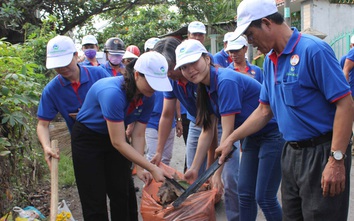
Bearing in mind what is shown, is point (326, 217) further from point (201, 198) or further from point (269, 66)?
point (201, 198)

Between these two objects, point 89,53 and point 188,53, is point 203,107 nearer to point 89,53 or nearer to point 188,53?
point 188,53

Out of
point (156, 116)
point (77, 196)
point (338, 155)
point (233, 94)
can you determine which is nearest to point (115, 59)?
point (156, 116)

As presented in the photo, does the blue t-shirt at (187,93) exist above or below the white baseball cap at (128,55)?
below

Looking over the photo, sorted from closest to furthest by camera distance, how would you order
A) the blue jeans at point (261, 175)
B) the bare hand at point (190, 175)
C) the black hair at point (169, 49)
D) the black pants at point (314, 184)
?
the black pants at point (314, 184) → the blue jeans at point (261, 175) → the black hair at point (169, 49) → the bare hand at point (190, 175)

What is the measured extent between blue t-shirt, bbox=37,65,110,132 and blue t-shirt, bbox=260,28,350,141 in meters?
1.72

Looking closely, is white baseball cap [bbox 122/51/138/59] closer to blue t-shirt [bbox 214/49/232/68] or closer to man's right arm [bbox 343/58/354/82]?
blue t-shirt [bbox 214/49/232/68]

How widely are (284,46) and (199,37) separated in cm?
312

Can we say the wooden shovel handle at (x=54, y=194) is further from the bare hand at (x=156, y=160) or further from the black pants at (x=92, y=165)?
the bare hand at (x=156, y=160)

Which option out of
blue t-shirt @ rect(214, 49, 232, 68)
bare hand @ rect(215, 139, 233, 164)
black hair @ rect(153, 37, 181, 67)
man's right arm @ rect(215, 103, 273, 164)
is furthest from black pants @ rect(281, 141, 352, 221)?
blue t-shirt @ rect(214, 49, 232, 68)

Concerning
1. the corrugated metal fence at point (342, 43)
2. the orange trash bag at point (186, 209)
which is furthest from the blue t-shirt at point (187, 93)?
the corrugated metal fence at point (342, 43)

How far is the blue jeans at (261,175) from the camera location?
10.0ft

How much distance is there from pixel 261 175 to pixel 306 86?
1.01 meters

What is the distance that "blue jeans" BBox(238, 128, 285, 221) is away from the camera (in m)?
3.06

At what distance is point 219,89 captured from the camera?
3.04m
